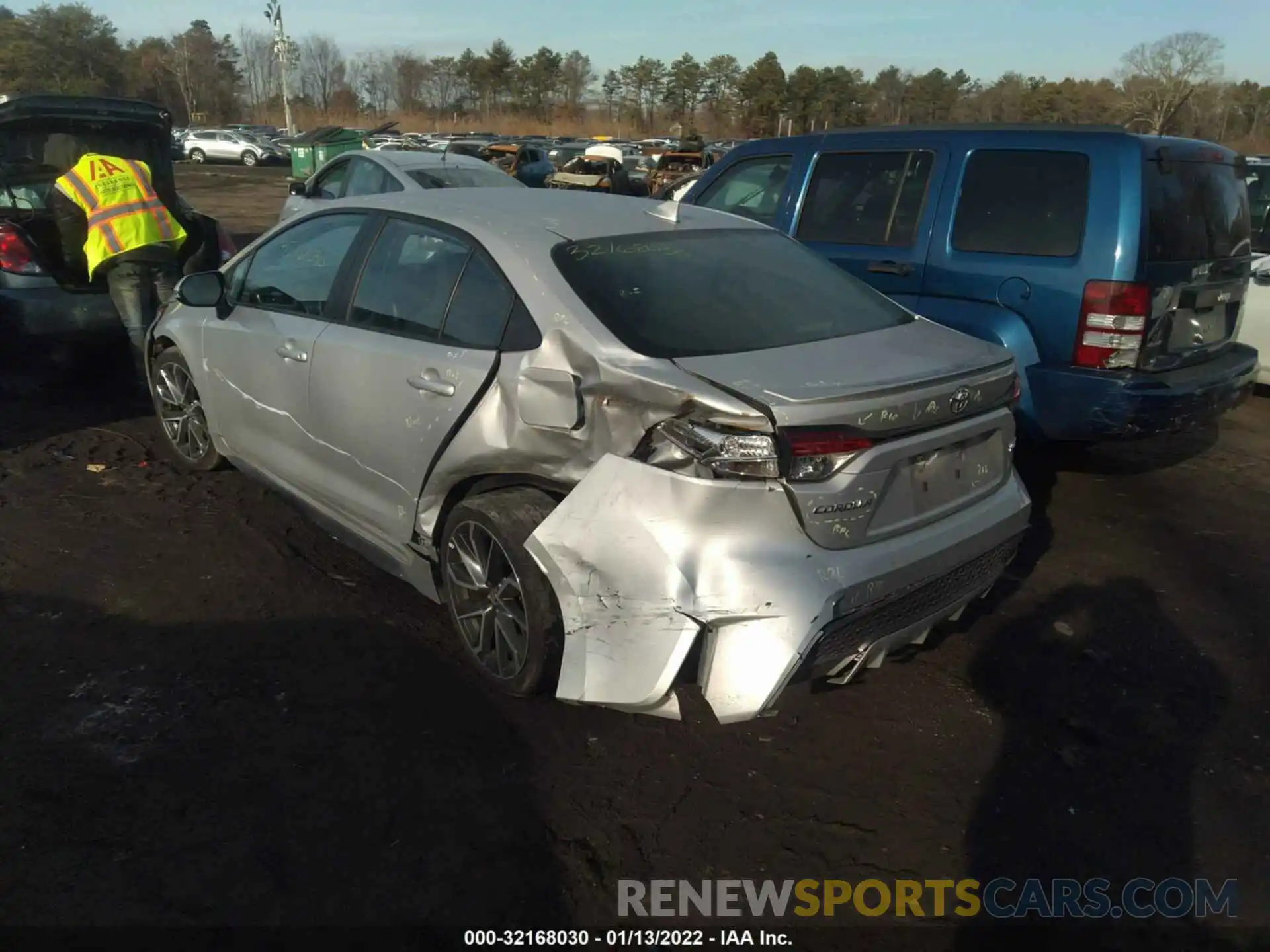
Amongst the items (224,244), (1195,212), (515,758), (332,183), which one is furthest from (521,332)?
(332,183)

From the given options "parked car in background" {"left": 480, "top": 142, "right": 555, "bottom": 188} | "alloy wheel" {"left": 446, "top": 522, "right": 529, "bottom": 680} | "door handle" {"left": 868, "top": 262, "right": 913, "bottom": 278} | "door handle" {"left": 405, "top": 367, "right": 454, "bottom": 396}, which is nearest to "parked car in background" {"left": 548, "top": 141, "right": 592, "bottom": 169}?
"parked car in background" {"left": 480, "top": 142, "right": 555, "bottom": 188}

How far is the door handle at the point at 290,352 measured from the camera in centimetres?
401

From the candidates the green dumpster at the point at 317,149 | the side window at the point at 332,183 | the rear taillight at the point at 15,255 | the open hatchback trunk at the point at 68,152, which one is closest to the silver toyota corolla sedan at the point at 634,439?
the rear taillight at the point at 15,255

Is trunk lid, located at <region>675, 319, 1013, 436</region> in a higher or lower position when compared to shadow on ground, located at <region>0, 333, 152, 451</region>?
higher

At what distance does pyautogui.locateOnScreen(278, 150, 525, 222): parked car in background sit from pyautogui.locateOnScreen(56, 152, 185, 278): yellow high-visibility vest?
3016 millimetres

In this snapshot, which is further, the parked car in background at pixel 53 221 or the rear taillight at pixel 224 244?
the rear taillight at pixel 224 244

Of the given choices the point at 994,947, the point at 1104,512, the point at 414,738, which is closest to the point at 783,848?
the point at 994,947

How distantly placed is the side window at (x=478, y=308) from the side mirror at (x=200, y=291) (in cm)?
165

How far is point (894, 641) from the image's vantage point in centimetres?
295

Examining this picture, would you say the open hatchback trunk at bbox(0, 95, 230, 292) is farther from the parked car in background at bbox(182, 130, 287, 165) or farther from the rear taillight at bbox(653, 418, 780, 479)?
the parked car in background at bbox(182, 130, 287, 165)

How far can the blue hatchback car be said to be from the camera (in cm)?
463

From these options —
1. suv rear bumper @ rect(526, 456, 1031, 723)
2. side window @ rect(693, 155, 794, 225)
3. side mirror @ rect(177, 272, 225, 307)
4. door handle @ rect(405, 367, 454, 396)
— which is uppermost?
side window @ rect(693, 155, 794, 225)

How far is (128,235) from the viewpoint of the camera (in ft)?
20.3

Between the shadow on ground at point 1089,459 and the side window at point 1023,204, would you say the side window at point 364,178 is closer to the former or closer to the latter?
the side window at point 1023,204
